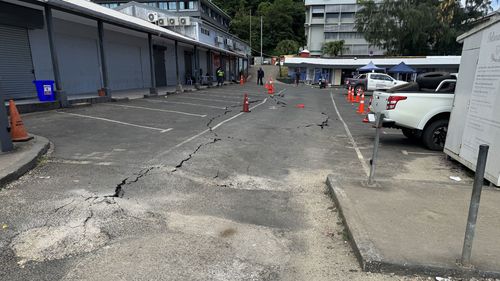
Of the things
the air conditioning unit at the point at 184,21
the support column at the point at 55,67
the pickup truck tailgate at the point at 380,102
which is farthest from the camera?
the air conditioning unit at the point at 184,21

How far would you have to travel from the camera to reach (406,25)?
47.9 meters

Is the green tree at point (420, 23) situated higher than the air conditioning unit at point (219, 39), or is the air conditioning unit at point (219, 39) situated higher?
the green tree at point (420, 23)

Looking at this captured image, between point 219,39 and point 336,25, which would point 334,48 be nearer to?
point 336,25

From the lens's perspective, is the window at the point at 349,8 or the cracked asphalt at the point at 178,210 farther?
the window at the point at 349,8

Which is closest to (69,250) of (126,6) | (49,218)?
(49,218)

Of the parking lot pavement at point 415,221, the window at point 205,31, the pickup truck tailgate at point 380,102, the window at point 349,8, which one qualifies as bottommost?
the parking lot pavement at point 415,221

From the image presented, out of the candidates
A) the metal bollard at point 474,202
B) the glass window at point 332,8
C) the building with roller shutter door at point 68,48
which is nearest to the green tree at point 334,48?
the glass window at point 332,8

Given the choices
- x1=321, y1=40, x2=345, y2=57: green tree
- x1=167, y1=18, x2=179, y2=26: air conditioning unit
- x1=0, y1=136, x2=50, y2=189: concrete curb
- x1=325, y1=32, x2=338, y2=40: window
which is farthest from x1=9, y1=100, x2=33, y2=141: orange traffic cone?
x1=325, y1=32, x2=338, y2=40: window

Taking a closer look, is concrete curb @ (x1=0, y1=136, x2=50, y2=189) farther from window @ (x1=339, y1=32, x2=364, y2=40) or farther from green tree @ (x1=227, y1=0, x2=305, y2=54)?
green tree @ (x1=227, y1=0, x2=305, y2=54)

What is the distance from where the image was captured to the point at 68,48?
56.1ft

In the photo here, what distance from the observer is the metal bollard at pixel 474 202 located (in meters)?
2.76

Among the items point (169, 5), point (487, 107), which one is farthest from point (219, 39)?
point (487, 107)

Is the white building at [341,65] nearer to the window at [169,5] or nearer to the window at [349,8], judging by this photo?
the window at [169,5]

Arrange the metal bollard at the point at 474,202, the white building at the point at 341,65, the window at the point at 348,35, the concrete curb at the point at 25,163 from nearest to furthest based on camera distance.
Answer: the metal bollard at the point at 474,202 → the concrete curb at the point at 25,163 → the white building at the point at 341,65 → the window at the point at 348,35
